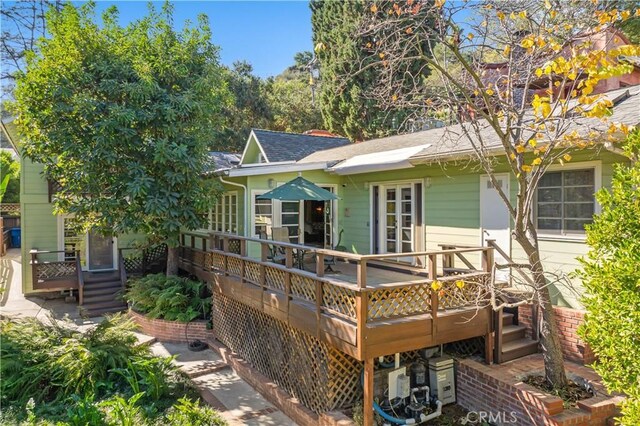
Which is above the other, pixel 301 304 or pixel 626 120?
pixel 626 120

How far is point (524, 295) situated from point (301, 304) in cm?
388

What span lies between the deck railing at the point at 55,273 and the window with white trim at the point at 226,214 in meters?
4.20

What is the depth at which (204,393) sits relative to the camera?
7250mm

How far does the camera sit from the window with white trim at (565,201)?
6.62 meters

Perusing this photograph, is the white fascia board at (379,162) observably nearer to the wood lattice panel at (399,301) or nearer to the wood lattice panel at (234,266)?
the wood lattice panel at (234,266)

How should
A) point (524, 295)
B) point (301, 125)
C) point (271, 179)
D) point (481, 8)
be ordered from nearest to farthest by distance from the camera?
1. point (481, 8)
2. point (524, 295)
3. point (271, 179)
4. point (301, 125)

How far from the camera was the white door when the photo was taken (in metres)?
7.81

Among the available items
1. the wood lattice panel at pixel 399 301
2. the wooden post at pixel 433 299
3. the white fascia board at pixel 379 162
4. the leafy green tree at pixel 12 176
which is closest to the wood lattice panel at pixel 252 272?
the wood lattice panel at pixel 399 301

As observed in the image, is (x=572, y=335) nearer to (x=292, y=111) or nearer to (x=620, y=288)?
(x=620, y=288)

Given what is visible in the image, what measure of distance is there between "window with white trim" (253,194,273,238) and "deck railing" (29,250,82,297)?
5.84m

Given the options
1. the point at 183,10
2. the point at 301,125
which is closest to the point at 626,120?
the point at 183,10

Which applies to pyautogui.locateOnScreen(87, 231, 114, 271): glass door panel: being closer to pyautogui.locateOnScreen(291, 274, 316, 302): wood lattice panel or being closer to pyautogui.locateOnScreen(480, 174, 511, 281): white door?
pyautogui.locateOnScreen(291, 274, 316, 302): wood lattice panel

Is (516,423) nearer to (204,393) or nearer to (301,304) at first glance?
(301,304)

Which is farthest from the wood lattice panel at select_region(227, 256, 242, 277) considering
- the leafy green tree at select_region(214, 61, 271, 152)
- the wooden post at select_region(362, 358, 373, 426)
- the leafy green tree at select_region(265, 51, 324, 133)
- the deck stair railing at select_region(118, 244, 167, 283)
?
the leafy green tree at select_region(265, 51, 324, 133)
